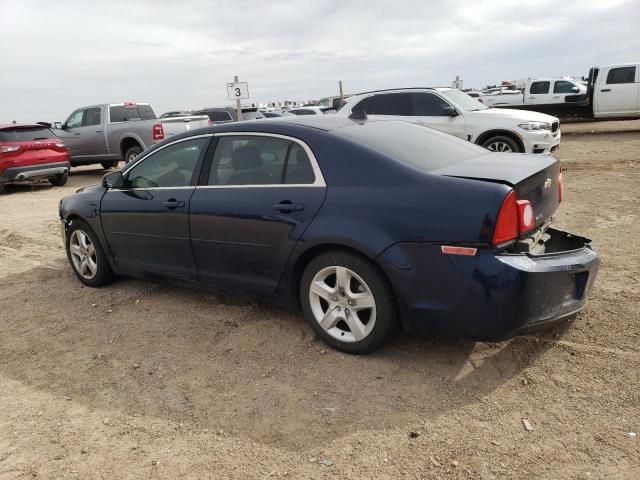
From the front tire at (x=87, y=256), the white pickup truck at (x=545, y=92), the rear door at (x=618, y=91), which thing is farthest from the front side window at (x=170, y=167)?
the white pickup truck at (x=545, y=92)

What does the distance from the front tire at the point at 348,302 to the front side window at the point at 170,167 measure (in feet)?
4.55

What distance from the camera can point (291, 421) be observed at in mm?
2904

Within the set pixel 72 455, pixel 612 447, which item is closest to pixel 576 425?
pixel 612 447

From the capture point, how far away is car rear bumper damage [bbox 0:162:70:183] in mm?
11879

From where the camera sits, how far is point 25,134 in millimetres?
12344

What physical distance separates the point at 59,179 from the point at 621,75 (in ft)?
54.3

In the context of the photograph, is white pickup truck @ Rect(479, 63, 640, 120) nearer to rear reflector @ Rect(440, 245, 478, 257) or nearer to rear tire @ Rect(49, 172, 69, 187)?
rear tire @ Rect(49, 172, 69, 187)

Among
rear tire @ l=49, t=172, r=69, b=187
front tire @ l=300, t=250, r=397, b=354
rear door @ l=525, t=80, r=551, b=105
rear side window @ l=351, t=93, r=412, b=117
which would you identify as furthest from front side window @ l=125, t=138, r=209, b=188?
rear door @ l=525, t=80, r=551, b=105

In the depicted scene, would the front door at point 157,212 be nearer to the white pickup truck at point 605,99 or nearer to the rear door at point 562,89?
the white pickup truck at point 605,99

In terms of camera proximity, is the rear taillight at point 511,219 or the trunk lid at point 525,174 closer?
the rear taillight at point 511,219

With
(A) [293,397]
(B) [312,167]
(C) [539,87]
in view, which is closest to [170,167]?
(B) [312,167]

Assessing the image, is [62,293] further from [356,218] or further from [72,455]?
[356,218]

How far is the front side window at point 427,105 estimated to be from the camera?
34.5 feet

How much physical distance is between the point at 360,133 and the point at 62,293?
331cm
